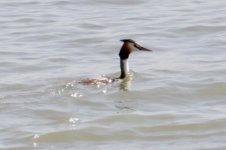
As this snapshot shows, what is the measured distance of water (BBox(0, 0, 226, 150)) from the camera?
10305 millimetres

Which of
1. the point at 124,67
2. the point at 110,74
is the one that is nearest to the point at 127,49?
the point at 124,67

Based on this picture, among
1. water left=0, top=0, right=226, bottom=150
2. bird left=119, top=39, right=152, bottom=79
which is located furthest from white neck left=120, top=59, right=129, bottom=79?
water left=0, top=0, right=226, bottom=150

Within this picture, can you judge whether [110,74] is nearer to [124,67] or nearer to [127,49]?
[124,67]

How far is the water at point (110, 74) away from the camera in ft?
33.8

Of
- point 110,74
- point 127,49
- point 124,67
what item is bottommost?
point 110,74

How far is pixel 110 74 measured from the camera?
13.8 m

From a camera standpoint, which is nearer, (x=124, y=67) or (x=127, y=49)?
(x=124, y=67)

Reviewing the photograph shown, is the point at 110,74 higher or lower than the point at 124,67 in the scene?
lower

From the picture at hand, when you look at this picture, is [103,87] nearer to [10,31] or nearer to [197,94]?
[197,94]

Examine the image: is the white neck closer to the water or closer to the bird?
the bird

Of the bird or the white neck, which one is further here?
the bird

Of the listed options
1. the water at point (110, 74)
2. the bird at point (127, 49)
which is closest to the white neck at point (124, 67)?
the bird at point (127, 49)

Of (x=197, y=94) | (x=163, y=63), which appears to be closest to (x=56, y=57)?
(x=163, y=63)

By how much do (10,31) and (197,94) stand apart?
20.2ft
